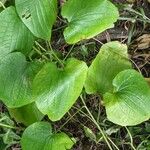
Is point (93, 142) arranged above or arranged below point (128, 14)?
below

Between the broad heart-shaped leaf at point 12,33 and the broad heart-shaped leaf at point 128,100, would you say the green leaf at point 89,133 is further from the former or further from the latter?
the broad heart-shaped leaf at point 12,33

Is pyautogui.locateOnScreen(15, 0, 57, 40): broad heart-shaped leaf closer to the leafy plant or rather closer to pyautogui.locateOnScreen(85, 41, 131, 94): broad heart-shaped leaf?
the leafy plant

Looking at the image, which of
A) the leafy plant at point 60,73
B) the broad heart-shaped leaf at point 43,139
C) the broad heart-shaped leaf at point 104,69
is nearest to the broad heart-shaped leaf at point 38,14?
the leafy plant at point 60,73

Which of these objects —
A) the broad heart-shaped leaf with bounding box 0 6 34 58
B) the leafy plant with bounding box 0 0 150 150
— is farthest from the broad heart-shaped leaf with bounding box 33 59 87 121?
the broad heart-shaped leaf with bounding box 0 6 34 58

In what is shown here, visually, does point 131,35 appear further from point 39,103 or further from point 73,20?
point 39,103

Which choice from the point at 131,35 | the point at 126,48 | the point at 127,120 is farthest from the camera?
the point at 131,35

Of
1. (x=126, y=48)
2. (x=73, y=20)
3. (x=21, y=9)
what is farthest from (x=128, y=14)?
(x=21, y=9)
